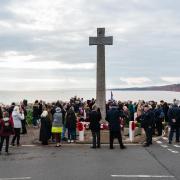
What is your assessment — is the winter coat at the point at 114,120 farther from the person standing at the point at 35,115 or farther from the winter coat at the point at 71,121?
the person standing at the point at 35,115

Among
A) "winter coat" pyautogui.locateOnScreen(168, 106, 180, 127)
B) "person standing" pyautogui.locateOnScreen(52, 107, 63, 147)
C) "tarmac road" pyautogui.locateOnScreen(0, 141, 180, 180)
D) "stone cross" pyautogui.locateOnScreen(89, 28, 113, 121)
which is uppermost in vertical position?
"stone cross" pyautogui.locateOnScreen(89, 28, 113, 121)

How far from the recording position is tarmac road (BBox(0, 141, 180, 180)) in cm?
1347

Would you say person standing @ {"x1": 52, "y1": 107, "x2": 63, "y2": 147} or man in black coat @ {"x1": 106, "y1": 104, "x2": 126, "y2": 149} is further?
person standing @ {"x1": 52, "y1": 107, "x2": 63, "y2": 147}

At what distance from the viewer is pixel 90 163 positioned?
16062mm

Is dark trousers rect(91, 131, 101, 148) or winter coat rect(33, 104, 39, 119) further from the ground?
winter coat rect(33, 104, 39, 119)

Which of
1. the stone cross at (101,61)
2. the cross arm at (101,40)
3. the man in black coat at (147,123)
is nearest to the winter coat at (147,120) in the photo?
the man in black coat at (147,123)

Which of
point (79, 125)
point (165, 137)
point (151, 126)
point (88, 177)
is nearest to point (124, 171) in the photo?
point (88, 177)

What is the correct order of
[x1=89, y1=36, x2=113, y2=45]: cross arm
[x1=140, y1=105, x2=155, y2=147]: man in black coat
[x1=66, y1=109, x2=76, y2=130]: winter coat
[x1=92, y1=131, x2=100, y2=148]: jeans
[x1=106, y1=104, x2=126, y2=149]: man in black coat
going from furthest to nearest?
[x1=89, y1=36, x2=113, y2=45]: cross arm → [x1=66, y1=109, x2=76, y2=130]: winter coat → [x1=140, y1=105, x2=155, y2=147]: man in black coat → [x1=92, y1=131, x2=100, y2=148]: jeans → [x1=106, y1=104, x2=126, y2=149]: man in black coat

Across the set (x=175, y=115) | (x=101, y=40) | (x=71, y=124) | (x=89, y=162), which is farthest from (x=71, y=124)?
(x=101, y=40)

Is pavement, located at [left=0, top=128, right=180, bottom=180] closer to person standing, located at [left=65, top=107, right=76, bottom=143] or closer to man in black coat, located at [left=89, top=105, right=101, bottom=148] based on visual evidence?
man in black coat, located at [left=89, top=105, right=101, bottom=148]

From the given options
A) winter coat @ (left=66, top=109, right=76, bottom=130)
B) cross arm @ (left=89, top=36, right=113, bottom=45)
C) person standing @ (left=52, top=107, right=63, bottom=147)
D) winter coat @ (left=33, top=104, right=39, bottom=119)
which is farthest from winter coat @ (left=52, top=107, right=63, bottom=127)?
winter coat @ (left=33, top=104, right=39, bottom=119)

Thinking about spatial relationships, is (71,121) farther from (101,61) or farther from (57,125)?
(101,61)

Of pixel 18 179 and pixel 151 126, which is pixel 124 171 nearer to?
pixel 18 179

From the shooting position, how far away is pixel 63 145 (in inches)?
886
